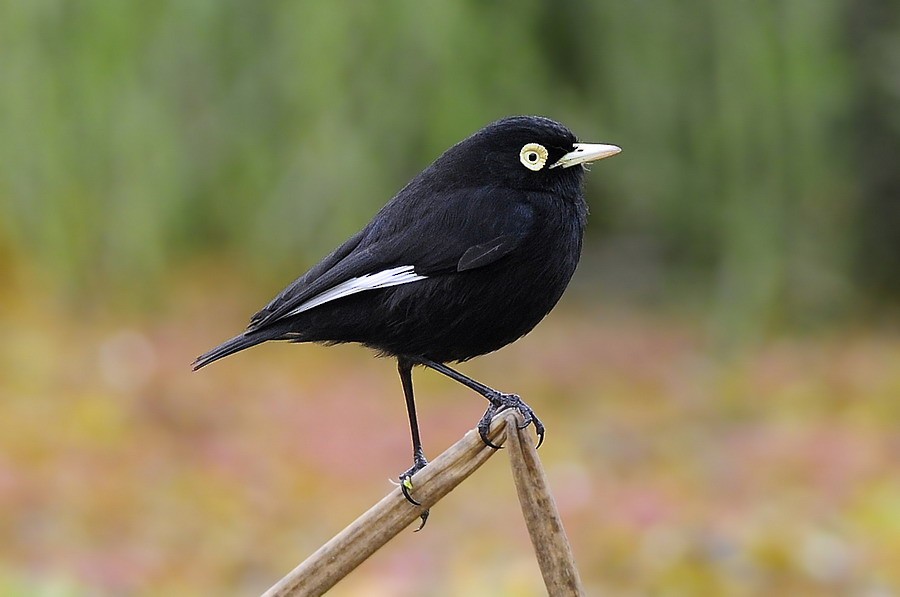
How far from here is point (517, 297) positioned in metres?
2.44

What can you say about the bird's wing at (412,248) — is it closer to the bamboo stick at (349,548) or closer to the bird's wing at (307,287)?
the bird's wing at (307,287)

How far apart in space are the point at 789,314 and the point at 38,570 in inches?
171

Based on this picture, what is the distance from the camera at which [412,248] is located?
2.47m

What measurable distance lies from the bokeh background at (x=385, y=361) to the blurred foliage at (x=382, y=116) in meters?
0.02

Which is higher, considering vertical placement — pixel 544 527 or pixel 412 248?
pixel 412 248

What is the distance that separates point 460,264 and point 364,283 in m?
0.19

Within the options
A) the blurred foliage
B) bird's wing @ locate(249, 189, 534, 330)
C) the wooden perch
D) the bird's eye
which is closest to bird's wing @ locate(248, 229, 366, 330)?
bird's wing @ locate(249, 189, 534, 330)

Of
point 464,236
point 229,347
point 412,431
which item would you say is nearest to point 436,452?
point 412,431

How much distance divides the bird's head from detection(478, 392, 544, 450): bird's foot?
0.48 metres

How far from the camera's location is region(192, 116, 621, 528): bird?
245 centimetres

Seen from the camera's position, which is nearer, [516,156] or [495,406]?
[495,406]

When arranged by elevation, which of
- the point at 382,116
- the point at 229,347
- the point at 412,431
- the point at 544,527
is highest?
the point at 382,116

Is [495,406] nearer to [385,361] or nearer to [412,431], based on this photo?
[412,431]

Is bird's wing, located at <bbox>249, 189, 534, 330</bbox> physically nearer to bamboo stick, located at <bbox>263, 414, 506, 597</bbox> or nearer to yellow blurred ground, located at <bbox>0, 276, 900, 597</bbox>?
bamboo stick, located at <bbox>263, 414, 506, 597</bbox>
